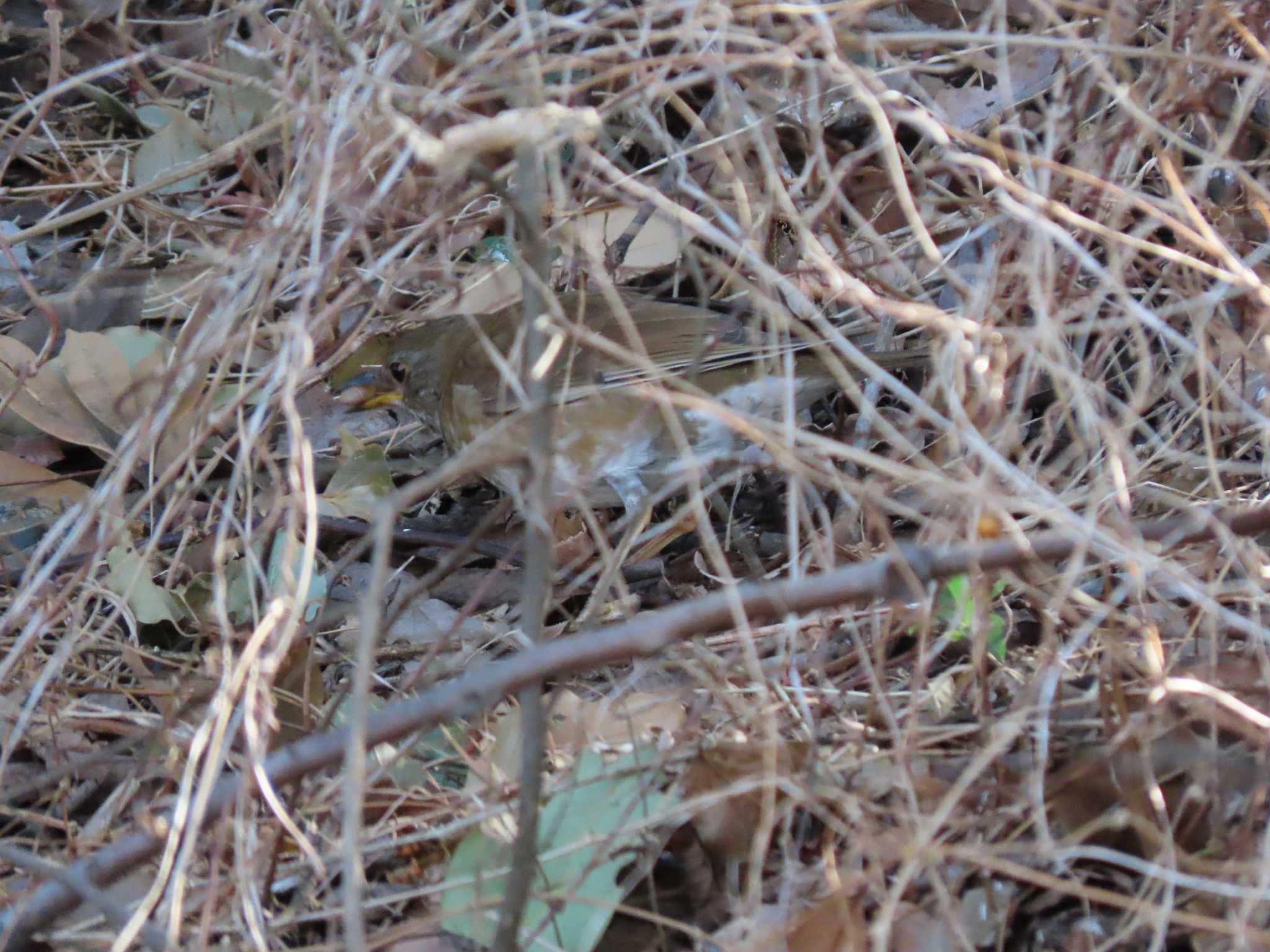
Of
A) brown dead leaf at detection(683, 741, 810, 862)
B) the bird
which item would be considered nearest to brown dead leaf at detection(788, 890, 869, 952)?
brown dead leaf at detection(683, 741, 810, 862)

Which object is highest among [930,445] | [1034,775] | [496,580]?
[1034,775]

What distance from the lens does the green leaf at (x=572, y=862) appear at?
1824 mm

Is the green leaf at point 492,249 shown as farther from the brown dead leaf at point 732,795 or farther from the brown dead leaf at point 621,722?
the brown dead leaf at point 732,795

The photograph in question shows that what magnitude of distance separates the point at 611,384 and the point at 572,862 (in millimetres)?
1614

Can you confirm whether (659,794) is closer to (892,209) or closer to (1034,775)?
(1034,775)

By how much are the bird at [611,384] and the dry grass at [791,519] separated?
169 mm

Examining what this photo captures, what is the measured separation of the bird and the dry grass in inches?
6.7

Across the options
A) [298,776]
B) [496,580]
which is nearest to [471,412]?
[496,580]

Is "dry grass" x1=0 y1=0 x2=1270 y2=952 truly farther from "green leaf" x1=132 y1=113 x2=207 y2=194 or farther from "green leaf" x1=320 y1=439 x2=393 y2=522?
"green leaf" x1=132 y1=113 x2=207 y2=194

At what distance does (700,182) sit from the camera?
343cm

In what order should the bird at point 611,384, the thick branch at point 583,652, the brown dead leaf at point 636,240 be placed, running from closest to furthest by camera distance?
the thick branch at point 583,652, the bird at point 611,384, the brown dead leaf at point 636,240

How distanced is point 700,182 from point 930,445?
990 millimetres

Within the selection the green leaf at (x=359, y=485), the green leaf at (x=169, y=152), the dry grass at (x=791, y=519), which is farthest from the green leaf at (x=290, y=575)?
the green leaf at (x=169, y=152)

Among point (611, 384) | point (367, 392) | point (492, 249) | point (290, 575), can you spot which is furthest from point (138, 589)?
point (492, 249)
